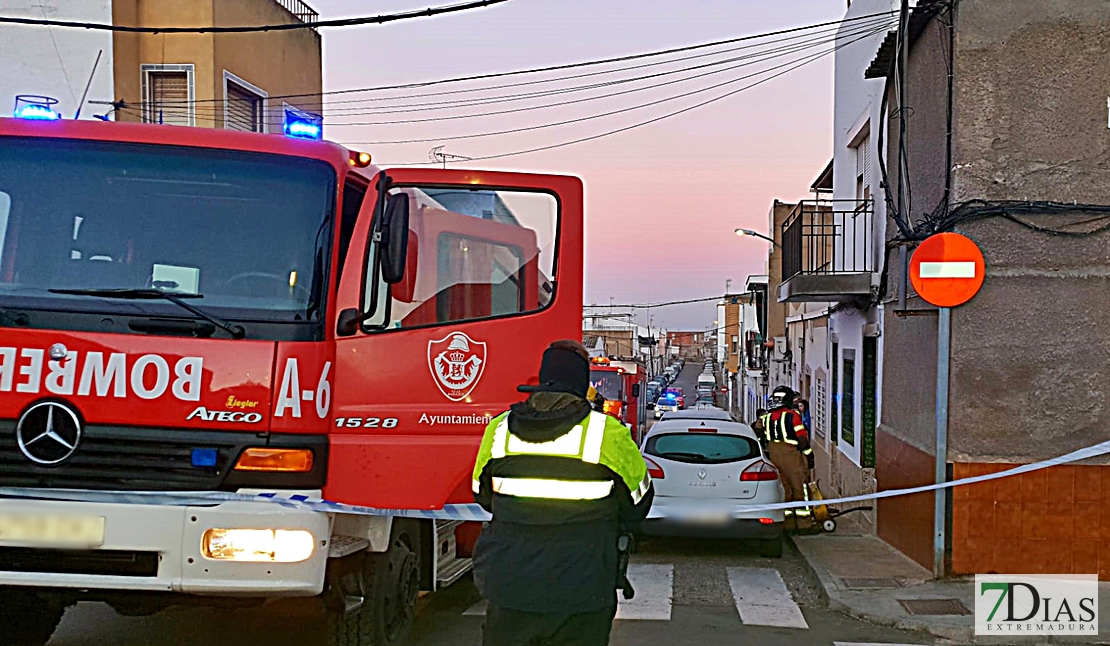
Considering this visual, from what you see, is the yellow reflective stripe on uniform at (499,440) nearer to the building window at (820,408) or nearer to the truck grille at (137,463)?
the truck grille at (137,463)

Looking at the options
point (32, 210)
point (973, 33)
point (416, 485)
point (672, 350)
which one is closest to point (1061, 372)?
point (973, 33)

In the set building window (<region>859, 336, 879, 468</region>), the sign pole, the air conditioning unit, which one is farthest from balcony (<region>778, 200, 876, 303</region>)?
the air conditioning unit

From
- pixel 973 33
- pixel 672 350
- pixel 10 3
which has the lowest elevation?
pixel 672 350

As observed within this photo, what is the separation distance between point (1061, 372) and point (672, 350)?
124298 mm

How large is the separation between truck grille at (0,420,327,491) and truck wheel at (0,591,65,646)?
1.19 metres

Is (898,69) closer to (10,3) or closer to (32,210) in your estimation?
(32,210)

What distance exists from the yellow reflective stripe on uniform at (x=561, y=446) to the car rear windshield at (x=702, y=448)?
6.33 metres

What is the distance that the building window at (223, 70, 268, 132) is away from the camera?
639 inches

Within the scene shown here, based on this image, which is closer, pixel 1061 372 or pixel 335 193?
pixel 335 193

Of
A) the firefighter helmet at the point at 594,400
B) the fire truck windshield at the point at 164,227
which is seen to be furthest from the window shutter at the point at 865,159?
the fire truck windshield at the point at 164,227

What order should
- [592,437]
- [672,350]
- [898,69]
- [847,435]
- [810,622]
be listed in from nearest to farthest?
[592,437], [810,622], [898,69], [847,435], [672,350]

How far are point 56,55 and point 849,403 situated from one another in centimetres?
1278

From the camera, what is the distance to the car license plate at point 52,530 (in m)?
4.98

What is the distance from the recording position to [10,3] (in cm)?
1600
